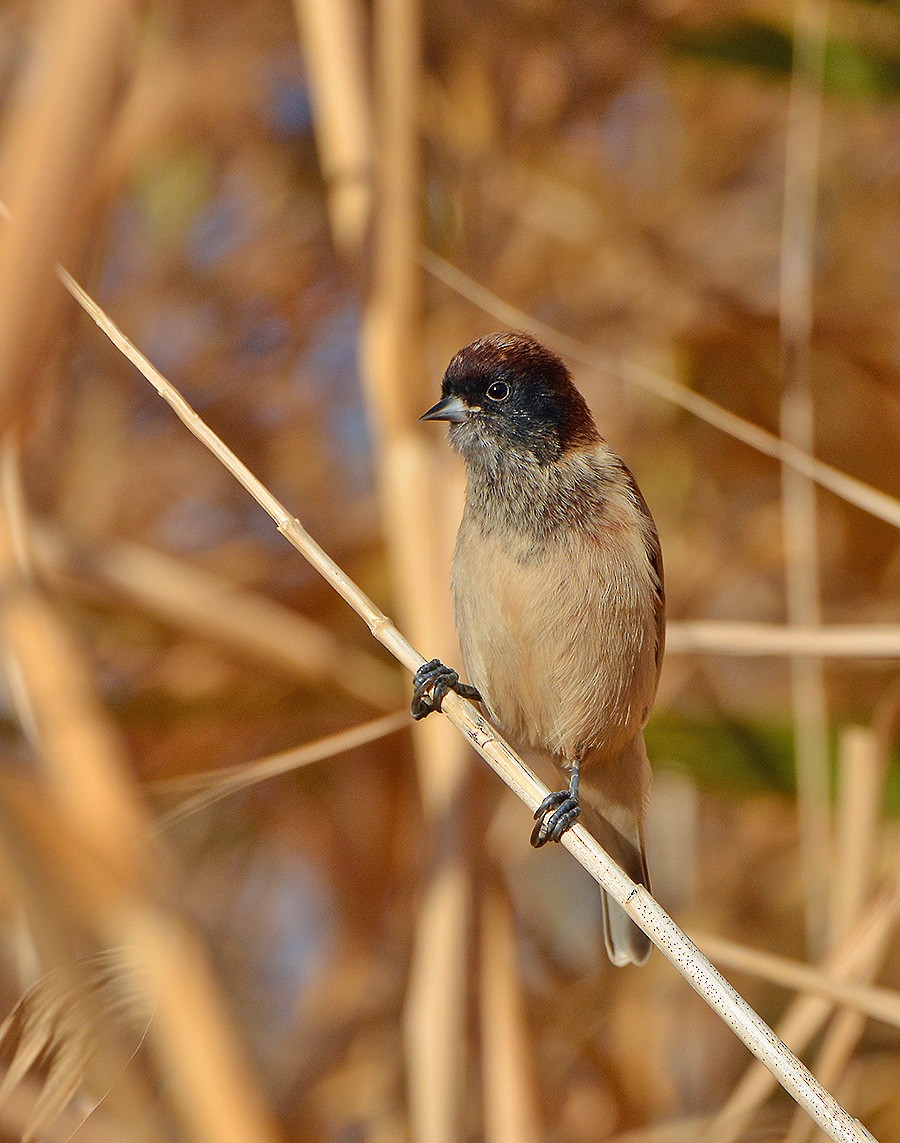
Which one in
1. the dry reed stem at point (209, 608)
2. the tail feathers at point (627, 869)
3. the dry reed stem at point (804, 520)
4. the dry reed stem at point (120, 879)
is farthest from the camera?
the dry reed stem at point (209, 608)

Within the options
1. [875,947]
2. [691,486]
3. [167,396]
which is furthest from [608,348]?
[167,396]

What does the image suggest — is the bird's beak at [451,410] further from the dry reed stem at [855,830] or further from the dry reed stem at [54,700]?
the dry reed stem at [855,830]

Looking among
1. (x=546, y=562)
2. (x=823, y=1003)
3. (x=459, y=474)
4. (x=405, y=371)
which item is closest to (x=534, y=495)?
(x=546, y=562)

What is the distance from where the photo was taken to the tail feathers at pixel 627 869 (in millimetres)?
2145

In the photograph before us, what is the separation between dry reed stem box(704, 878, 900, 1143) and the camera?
6.79ft

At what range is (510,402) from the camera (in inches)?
77.3

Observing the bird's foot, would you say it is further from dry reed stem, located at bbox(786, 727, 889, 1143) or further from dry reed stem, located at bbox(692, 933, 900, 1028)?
dry reed stem, located at bbox(786, 727, 889, 1143)

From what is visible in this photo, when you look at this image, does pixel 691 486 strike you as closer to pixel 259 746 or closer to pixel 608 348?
pixel 608 348

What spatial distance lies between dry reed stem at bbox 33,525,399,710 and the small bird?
703mm

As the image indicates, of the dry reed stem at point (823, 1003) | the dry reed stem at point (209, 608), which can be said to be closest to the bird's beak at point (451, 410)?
the dry reed stem at point (209, 608)

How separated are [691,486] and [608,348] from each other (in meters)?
0.51

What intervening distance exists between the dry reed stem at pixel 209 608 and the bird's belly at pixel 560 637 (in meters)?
0.70

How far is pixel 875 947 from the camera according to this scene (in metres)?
2.11

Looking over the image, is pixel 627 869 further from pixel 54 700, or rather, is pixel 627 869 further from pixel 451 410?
pixel 54 700
